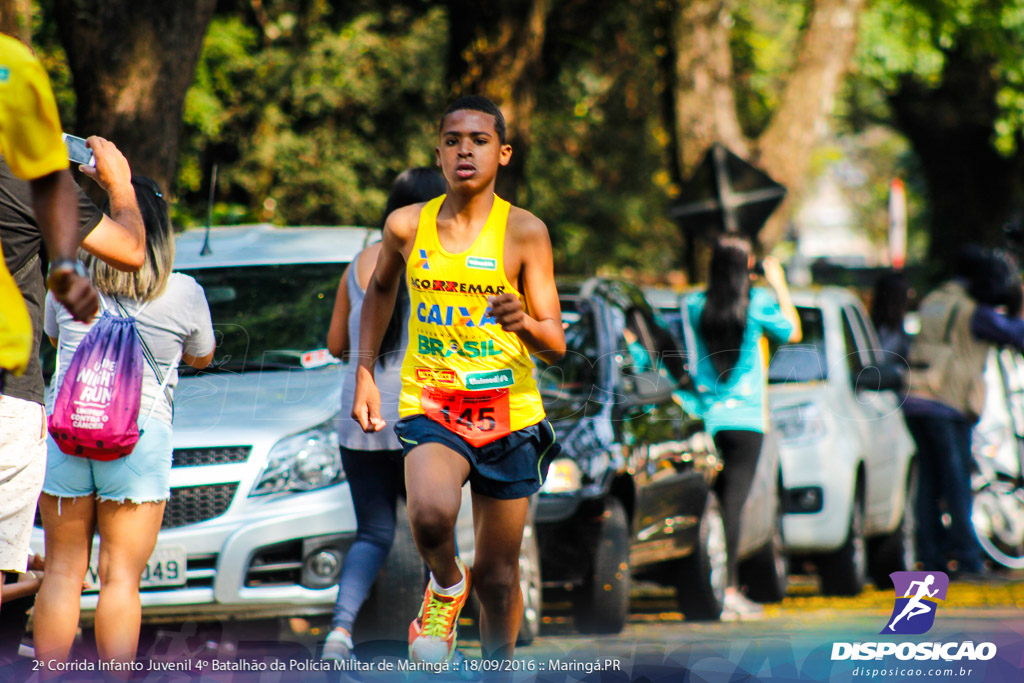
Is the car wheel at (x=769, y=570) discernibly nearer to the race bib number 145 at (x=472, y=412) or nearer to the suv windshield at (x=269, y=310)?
the suv windshield at (x=269, y=310)

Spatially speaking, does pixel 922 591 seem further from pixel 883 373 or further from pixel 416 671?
pixel 883 373

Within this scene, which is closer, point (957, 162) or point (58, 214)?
point (58, 214)

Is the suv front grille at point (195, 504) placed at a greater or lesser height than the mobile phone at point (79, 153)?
lesser

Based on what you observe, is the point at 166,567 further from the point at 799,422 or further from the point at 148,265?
the point at 799,422

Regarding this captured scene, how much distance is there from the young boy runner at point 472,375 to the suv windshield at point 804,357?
5.32 meters

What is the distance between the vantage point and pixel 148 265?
4.80 meters

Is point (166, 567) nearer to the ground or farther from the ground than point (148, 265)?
nearer to the ground

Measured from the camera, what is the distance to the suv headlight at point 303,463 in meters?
5.83

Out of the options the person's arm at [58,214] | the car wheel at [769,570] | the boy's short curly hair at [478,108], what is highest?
the boy's short curly hair at [478,108]

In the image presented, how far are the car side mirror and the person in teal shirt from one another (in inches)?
59.9

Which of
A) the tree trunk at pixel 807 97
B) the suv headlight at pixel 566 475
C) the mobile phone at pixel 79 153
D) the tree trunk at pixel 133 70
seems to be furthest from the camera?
the tree trunk at pixel 807 97

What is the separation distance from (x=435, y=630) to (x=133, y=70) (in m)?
4.75

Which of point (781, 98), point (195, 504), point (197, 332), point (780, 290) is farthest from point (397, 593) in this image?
point (781, 98)

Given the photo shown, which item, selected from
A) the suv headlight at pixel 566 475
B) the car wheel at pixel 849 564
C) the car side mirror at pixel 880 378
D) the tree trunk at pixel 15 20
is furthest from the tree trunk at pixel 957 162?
the tree trunk at pixel 15 20
